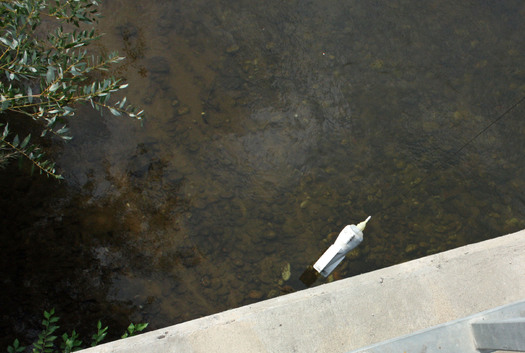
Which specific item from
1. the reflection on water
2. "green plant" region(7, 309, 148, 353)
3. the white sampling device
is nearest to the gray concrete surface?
"green plant" region(7, 309, 148, 353)

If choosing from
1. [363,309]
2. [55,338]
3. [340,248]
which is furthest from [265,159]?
[55,338]

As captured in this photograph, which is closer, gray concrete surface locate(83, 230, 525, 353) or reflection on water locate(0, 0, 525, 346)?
gray concrete surface locate(83, 230, 525, 353)

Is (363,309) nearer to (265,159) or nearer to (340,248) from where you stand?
(340,248)

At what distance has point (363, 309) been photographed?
2646 mm

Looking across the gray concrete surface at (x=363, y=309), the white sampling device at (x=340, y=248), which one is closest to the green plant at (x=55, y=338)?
the gray concrete surface at (x=363, y=309)

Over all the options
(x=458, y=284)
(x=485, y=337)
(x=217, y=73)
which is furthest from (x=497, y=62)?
(x=485, y=337)

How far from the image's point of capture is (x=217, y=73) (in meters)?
3.74

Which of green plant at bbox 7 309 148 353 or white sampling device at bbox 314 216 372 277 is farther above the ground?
white sampling device at bbox 314 216 372 277

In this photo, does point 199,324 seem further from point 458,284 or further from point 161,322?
point 458,284

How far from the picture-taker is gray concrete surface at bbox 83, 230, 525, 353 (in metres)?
2.50

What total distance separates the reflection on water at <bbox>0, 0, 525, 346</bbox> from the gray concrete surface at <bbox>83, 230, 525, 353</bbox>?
64 cm

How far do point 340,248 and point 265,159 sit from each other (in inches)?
38.1

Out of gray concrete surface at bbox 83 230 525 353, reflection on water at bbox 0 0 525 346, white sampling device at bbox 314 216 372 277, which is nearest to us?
gray concrete surface at bbox 83 230 525 353

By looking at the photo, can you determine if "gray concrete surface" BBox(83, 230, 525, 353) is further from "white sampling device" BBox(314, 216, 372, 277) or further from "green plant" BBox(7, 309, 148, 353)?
"white sampling device" BBox(314, 216, 372, 277)
